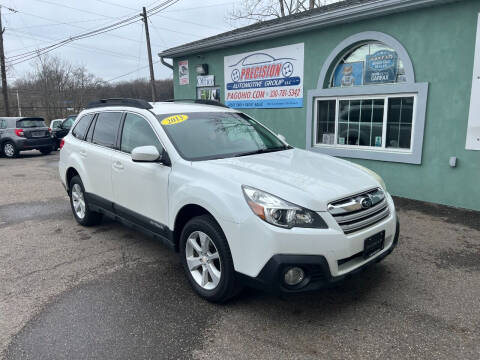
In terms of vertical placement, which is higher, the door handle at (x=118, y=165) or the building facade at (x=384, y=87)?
the building facade at (x=384, y=87)

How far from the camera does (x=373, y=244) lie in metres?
2.96

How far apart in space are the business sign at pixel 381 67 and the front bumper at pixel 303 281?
211 inches

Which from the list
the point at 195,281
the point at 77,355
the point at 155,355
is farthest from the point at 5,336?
the point at 195,281

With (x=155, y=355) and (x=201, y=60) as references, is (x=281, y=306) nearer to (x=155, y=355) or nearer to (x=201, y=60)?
(x=155, y=355)

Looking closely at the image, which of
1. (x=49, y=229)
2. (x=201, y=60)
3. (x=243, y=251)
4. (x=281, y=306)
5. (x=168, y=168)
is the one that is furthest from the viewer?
(x=201, y=60)

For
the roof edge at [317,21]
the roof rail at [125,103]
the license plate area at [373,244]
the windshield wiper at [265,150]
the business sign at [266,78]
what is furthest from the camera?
the business sign at [266,78]

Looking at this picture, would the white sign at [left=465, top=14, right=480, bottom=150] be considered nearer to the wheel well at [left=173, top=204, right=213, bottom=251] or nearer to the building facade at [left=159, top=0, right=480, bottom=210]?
the building facade at [left=159, top=0, right=480, bottom=210]

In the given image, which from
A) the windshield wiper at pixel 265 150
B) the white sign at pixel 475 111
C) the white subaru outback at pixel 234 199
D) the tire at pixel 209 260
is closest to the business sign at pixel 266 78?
the white sign at pixel 475 111

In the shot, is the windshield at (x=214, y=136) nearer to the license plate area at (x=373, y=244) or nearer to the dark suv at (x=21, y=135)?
the license plate area at (x=373, y=244)

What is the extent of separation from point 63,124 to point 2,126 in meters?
2.43

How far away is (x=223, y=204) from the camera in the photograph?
9.31ft

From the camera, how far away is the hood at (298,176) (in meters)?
2.73

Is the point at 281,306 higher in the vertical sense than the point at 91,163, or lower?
lower

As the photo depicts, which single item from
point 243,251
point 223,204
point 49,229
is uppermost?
point 223,204
